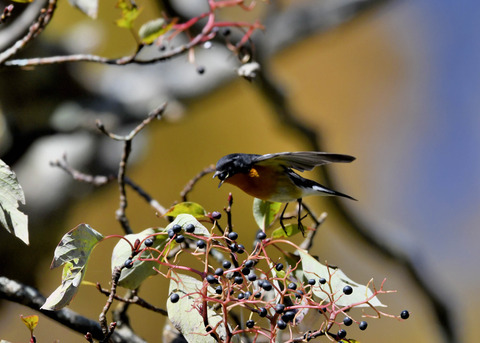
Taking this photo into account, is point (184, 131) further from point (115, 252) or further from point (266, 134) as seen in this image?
point (115, 252)

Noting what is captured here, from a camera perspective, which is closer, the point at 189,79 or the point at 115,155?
the point at 115,155

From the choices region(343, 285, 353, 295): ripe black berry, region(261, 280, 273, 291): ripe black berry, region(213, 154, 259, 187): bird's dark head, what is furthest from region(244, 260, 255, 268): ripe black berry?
region(213, 154, 259, 187): bird's dark head

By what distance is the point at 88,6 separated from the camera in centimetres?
83

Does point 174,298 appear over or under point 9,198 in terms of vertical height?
under

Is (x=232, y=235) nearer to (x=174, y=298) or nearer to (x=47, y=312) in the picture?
(x=174, y=298)

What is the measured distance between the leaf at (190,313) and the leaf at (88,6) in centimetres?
41

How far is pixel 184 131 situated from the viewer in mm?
4301

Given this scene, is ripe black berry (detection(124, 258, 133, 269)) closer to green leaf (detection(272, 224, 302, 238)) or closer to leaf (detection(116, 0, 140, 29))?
green leaf (detection(272, 224, 302, 238))

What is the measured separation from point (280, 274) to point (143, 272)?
0.54 ft

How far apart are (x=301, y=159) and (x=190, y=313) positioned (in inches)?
11.0

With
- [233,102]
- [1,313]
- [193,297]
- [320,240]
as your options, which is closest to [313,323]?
[193,297]

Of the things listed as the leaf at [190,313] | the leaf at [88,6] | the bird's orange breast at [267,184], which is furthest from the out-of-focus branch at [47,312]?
the leaf at [88,6]

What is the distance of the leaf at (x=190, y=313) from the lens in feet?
1.92

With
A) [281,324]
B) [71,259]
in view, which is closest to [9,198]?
[71,259]
